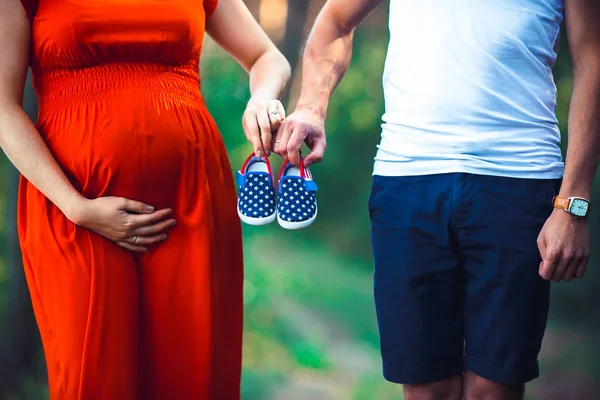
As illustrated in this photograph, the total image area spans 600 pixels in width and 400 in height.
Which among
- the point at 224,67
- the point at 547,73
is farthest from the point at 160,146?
the point at 224,67

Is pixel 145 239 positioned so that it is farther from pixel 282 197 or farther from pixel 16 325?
pixel 16 325

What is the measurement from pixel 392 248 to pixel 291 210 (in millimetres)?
245

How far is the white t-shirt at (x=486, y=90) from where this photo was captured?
1580mm

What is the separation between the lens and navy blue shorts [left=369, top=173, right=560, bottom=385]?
5.19 ft

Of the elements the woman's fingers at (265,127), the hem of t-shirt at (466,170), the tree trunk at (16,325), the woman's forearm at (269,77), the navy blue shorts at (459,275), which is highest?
the woman's forearm at (269,77)

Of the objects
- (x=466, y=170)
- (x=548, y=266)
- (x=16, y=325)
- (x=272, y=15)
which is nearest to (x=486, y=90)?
(x=466, y=170)

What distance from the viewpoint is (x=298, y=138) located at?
1.68 m

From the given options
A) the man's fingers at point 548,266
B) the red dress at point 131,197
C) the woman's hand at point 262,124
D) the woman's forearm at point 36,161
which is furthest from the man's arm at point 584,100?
the woman's forearm at point 36,161

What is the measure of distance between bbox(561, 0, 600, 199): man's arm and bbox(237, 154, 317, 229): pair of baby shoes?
0.56m

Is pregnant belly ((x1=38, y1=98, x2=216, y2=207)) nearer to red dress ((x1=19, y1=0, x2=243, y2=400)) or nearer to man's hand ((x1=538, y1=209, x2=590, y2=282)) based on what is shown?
red dress ((x1=19, y1=0, x2=243, y2=400))

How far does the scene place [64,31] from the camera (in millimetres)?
1595

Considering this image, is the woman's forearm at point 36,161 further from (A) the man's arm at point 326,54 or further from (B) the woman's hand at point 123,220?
(A) the man's arm at point 326,54

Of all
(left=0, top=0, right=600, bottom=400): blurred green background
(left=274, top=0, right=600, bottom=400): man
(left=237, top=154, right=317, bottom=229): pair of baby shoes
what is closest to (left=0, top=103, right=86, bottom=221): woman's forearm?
(left=237, top=154, right=317, bottom=229): pair of baby shoes

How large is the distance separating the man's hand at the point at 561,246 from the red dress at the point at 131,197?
0.70m
